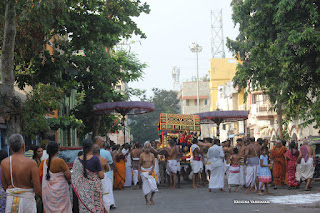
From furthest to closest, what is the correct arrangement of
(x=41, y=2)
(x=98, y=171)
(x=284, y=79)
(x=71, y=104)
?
(x=71, y=104), (x=284, y=79), (x=41, y=2), (x=98, y=171)

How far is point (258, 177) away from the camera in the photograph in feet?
53.1

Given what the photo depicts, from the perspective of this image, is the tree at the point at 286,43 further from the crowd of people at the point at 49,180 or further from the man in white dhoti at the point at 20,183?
the man in white dhoti at the point at 20,183

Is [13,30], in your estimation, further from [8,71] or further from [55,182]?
[55,182]

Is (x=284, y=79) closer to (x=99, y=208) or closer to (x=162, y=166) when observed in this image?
(x=162, y=166)

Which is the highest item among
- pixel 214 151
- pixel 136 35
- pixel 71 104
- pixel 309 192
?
pixel 136 35

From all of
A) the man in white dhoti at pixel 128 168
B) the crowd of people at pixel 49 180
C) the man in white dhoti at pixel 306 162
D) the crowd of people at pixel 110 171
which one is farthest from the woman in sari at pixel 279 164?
the crowd of people at pixel 49 180

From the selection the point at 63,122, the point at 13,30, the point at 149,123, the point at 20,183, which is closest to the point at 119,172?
the point at 63,122

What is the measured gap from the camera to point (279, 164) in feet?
61.7

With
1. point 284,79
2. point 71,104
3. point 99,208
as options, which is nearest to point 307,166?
point 284,79

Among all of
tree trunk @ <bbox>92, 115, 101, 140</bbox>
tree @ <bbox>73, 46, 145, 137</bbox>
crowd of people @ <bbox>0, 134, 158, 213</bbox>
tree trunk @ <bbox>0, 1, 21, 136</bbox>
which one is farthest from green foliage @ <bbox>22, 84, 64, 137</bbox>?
tree trunk @ <bbox>92, 115, 101, 140</bbox>

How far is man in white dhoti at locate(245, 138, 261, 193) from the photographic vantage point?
16.5 m

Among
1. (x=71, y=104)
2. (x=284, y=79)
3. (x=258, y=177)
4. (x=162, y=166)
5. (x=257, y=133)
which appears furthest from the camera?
(x=257, y=133)

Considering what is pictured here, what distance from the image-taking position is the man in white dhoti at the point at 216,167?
57.3 ft

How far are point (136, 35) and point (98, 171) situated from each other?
13281mm
